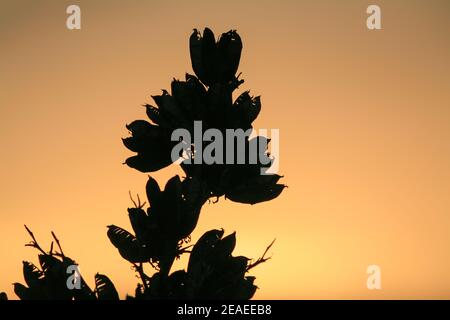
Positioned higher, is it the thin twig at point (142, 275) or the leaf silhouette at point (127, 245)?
the leaf silhouette at point (127, 245)

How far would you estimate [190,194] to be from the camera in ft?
30.5

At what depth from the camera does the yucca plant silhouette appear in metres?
9.06

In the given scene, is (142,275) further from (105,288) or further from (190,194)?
(190,194)

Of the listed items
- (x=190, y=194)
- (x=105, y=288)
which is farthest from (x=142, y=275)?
(x=190, y=194)

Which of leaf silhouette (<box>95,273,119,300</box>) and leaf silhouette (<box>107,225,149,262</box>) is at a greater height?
leaf silhouette (<box>107,225,149,262</box>)

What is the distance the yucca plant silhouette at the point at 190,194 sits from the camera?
29.7 feet

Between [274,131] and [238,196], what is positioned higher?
[274,131]

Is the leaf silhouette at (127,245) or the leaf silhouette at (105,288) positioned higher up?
the leaf silhouette at (127,245)
